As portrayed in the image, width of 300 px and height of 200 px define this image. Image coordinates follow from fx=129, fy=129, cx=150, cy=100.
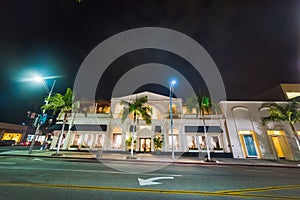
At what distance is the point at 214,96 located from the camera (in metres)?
A: 23.1

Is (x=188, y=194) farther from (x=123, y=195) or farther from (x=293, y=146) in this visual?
(x=293, y=146)

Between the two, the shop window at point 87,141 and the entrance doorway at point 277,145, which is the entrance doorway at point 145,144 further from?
the entrance doorway at point 277,145

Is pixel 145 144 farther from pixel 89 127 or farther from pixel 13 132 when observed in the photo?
pixel 13 132

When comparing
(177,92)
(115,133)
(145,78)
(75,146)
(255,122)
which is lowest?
(75,146)

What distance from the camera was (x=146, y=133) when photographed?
21.0 m

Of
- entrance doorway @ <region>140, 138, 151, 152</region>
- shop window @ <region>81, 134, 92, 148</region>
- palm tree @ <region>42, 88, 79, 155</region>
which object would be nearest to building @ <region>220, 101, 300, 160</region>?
entrance doorway @ <region>140, 138, 151, 152</region>

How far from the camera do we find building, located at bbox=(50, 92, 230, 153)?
20.1 metres

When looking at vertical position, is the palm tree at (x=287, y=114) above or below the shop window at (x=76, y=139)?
above

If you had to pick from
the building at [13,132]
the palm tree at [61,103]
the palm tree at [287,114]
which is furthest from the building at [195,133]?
the building at [13,132]

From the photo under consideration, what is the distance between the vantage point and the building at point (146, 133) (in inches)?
791

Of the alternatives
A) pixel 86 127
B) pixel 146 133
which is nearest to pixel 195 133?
pixel 146 133

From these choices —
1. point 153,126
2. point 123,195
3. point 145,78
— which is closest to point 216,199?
point 123,195

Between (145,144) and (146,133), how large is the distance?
5.73 feet

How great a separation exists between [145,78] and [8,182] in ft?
78.7
